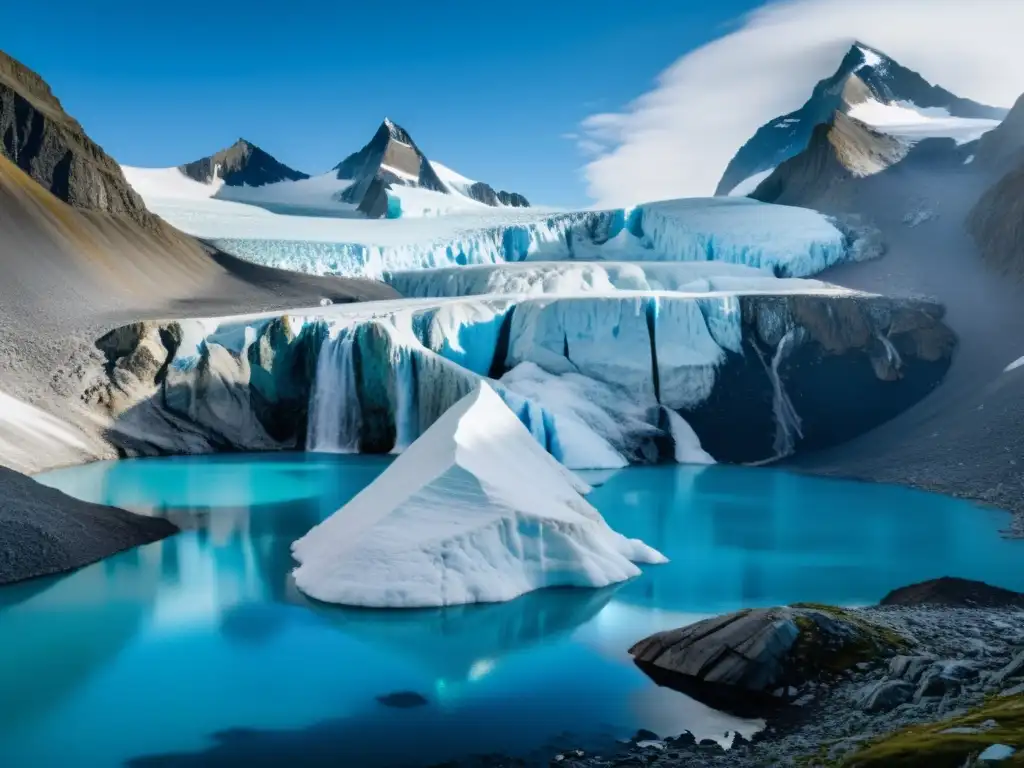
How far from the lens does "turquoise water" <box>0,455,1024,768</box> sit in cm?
635

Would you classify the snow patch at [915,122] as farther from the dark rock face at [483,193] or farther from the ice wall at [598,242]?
the dark rock face at [483,193]

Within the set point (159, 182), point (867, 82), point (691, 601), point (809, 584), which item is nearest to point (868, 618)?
point (691, 601)

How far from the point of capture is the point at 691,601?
388 inches

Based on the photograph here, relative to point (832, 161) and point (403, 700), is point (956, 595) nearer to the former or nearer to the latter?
point (403, 700)

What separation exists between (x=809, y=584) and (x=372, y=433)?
1459 centimetres

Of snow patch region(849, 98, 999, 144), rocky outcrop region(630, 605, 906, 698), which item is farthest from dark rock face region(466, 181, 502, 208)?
rocky outcrop region(630, 605, 906, 698)

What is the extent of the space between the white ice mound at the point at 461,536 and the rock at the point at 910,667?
13.1 feet

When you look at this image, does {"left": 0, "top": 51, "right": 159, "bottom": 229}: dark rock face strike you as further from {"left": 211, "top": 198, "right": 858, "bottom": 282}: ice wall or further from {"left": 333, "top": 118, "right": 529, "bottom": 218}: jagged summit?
{"left": 333, "top": 118, "right": 529, "bottom": 218}: jagged summit

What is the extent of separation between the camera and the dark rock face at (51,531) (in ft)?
33.8

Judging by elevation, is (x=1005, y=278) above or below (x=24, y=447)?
above

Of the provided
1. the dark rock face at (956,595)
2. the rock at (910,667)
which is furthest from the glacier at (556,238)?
the rock at (910,667)

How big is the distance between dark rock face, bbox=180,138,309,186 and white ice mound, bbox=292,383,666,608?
67297 millimetres

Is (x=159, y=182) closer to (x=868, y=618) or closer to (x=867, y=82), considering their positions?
(x=867, y=82)

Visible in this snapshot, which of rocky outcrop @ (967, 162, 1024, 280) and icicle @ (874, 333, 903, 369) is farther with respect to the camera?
rocky outcrop @ (967, 162, 1024, 280)
